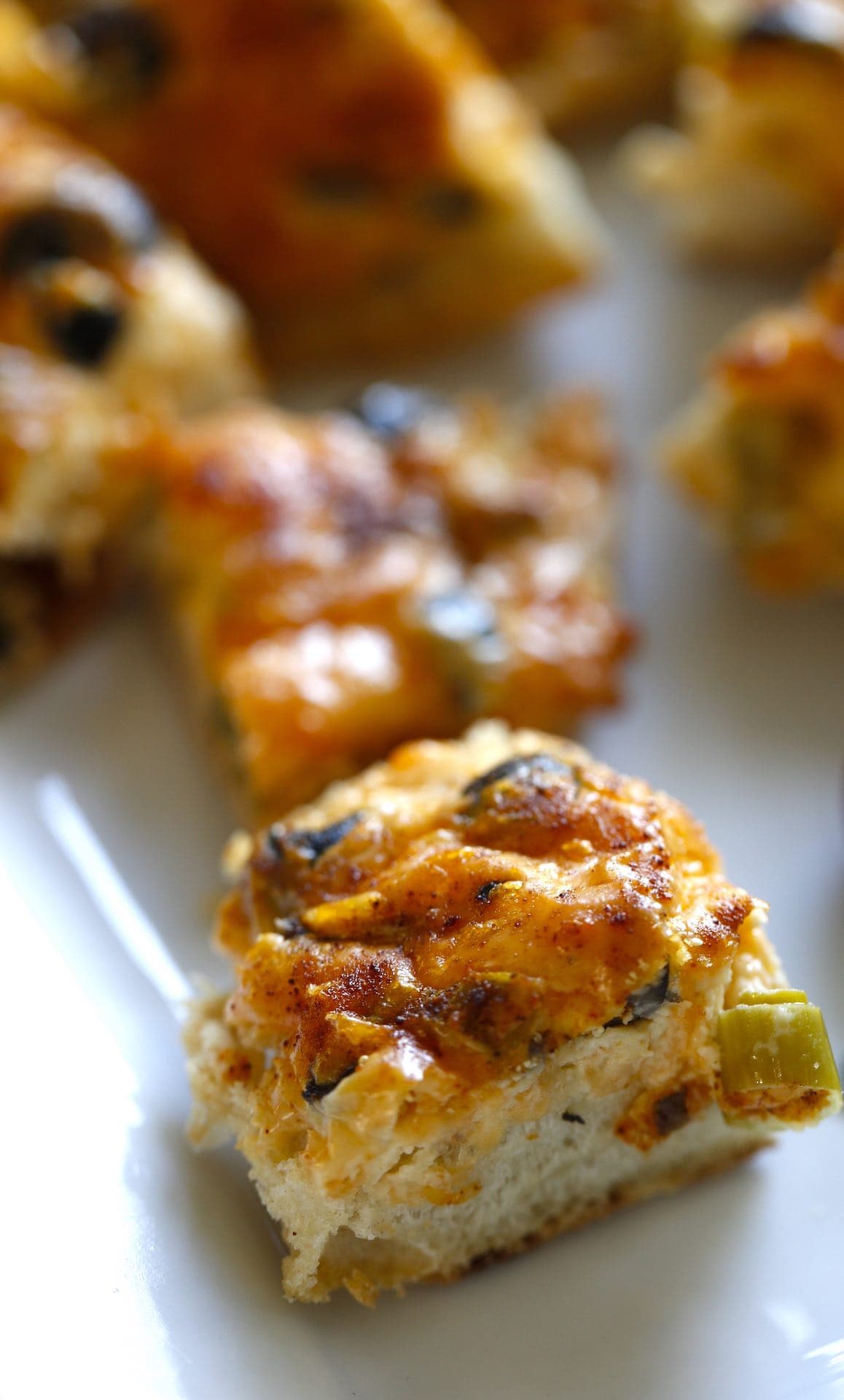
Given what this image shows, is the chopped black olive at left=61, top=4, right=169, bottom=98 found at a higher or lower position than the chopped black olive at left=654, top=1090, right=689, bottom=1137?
higher

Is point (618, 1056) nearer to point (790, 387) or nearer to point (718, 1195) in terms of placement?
point (718, 1195)

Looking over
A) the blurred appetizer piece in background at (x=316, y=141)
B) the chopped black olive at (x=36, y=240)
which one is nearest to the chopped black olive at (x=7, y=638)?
the chopped black olive at (x=36, y=240)

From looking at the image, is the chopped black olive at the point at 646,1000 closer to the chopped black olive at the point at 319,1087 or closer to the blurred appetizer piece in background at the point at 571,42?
the chopped black olive at the point at 319,1087

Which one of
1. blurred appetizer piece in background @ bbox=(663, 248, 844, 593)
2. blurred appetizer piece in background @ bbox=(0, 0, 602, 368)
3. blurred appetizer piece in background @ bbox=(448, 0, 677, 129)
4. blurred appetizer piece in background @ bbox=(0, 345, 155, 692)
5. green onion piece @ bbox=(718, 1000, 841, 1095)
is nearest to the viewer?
green onion piece @ bbox=(718, 1000, 841, 1095)

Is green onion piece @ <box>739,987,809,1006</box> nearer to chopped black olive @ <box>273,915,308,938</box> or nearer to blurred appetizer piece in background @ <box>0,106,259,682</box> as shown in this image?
chopped black olive @ <box>273,915,308,938</box>

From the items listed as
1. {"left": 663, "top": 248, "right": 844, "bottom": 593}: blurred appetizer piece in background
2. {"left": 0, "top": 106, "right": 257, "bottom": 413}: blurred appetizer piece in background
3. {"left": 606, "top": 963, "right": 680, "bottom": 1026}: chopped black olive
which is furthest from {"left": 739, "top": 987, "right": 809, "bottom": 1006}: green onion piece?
{"left": 0, "top": 106, "right": 257, "bottom": 413}: blurred appetizer piece in background

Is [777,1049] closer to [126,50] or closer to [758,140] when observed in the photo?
[758,140]

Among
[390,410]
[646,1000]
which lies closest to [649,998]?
[646,1000]
